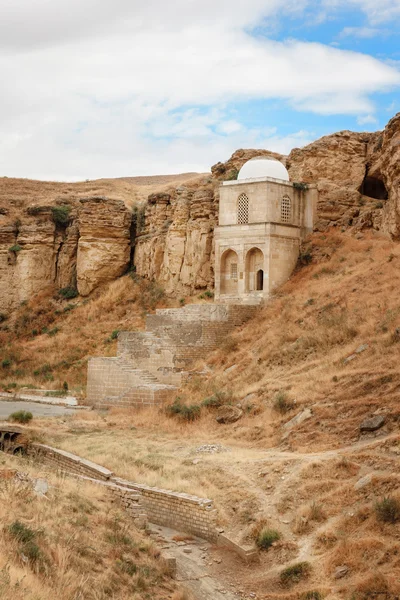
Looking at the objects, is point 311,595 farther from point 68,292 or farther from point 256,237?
point 68,292

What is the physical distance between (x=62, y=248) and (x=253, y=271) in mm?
14565

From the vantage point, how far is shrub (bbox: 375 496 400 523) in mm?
12594

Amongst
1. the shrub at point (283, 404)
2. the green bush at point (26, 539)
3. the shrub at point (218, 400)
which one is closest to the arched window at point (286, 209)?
the shrub at point (218, 400)

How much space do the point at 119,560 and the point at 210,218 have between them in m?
25.1

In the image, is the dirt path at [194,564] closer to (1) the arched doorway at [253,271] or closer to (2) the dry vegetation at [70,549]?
(2) the dry vegetation at [70,549]

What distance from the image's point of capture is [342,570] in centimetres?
1178

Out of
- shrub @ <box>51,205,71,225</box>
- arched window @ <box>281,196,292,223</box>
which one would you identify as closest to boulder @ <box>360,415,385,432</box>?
arched window @ <box>281,196,292,223</box>

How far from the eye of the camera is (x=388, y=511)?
41.7 feet

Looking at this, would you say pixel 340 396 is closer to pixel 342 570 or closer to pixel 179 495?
pixel 179 495

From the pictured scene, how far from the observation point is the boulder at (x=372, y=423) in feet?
53.7

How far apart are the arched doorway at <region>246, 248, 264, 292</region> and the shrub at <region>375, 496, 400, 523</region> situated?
18340mm

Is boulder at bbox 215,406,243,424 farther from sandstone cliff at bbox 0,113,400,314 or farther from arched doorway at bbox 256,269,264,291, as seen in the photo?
sandstone cliff at bbox 0,113,400,314

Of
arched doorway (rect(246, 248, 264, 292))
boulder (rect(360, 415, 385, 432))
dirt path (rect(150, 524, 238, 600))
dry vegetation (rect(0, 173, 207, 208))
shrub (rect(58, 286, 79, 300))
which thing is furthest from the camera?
dry vegetation (rect(0, 173, 207, 208))

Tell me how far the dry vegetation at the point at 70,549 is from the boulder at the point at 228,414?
758 cm
